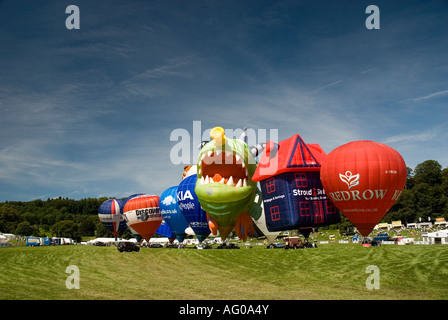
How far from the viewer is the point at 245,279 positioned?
18.4m

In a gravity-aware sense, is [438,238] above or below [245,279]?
below

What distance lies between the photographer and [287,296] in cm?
1391

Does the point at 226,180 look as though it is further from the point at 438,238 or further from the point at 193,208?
the point at 438,238

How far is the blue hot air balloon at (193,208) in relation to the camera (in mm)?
39334

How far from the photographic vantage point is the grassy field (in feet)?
47.1

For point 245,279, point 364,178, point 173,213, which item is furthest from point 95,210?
point 245,279

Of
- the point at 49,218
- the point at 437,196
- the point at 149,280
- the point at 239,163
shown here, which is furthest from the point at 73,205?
the point at 149,280

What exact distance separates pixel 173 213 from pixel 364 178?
2525 centimetres

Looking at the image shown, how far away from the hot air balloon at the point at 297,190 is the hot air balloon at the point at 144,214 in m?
26.0

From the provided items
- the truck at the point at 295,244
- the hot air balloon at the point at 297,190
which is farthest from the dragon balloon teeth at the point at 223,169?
the truck at the point at 295,244

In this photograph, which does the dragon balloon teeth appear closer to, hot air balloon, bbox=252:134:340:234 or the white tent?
hot air balloon, bbox=252:134:340:234
